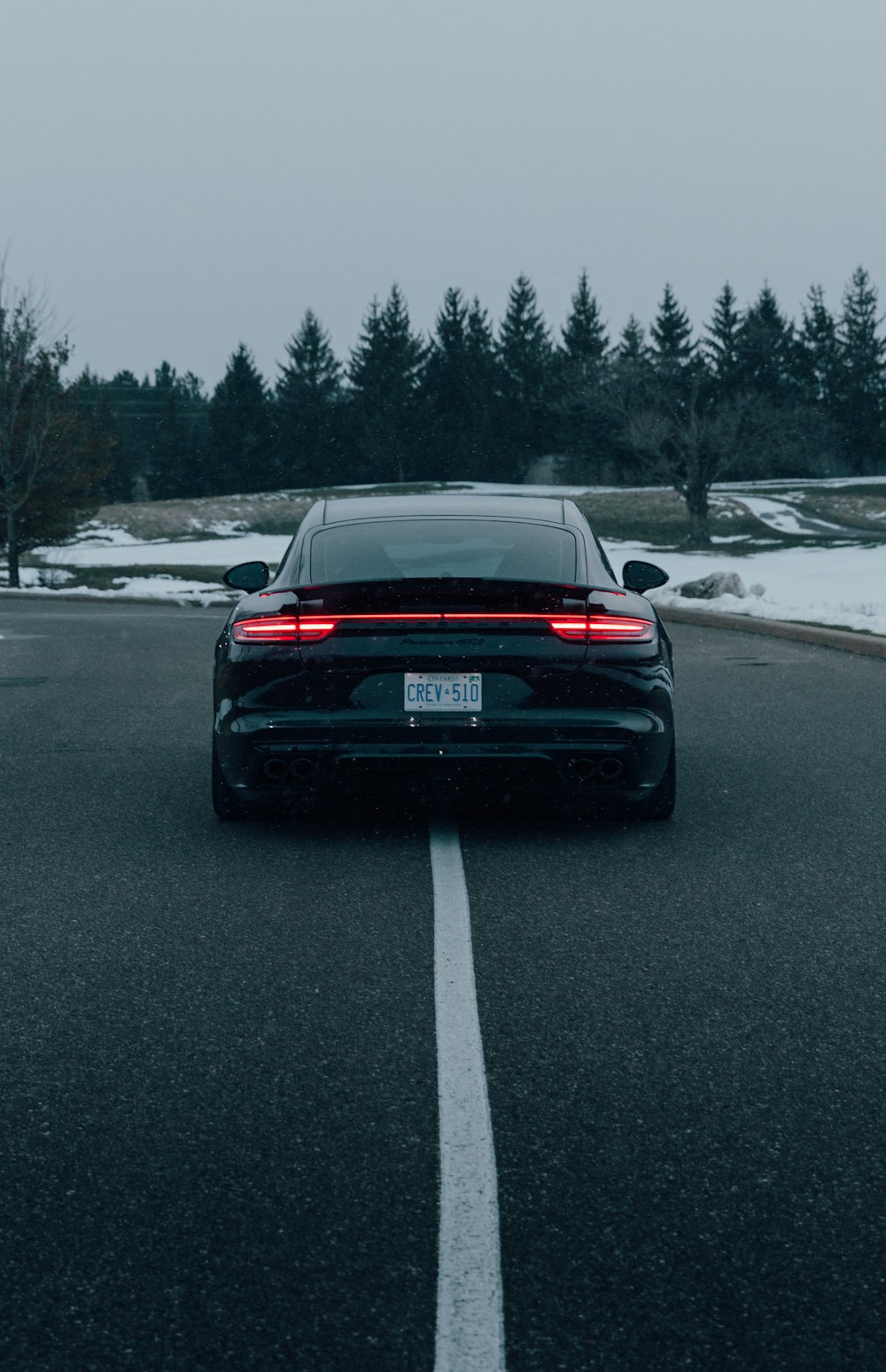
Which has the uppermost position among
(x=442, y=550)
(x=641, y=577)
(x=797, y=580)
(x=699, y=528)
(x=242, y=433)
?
(x=242, y=433)

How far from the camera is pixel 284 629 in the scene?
6.66m

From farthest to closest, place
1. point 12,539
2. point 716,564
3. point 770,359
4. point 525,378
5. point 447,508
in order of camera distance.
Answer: point 525,378 < point 770,359 < point 716,564 < point 12,539 < point 447,508

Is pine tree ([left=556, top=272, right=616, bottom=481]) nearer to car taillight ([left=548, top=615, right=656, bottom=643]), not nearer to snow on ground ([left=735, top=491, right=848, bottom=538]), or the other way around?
snow on ground ([left=735, top=491, right=848, bottom=538])

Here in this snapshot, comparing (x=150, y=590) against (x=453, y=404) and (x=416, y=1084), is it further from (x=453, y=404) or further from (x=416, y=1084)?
(x=453, y=404)

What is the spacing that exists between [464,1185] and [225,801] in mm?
4009

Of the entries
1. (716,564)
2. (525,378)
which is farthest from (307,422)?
(716,564)

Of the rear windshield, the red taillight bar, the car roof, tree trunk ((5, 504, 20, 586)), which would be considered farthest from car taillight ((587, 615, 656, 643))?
tree trunk ((5, 504, 20, 586))

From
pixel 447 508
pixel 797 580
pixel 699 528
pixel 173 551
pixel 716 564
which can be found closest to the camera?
pixel 447 508

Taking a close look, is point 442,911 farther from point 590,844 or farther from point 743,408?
point 743,408

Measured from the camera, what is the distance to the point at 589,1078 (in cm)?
389

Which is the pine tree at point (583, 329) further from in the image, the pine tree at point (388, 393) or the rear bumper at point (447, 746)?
the rear bumper at point (447, 746)

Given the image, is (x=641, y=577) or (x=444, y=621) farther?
(x=641, y=577)

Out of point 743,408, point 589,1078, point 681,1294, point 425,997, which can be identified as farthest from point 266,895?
point 743,408

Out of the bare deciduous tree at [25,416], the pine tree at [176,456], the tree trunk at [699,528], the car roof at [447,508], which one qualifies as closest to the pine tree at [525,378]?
the pine tree at [176,456]
